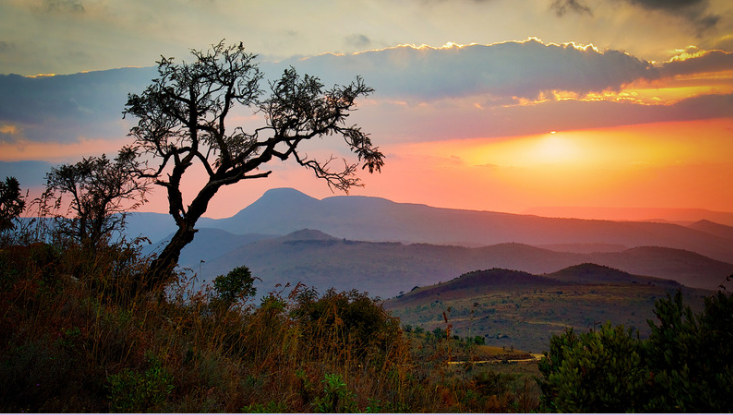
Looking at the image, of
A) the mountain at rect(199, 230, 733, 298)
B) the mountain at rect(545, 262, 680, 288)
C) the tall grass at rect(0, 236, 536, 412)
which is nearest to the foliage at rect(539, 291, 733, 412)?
the tall grass at rect(0, 236, 536, 412)

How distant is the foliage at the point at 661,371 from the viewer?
4785 millimetres

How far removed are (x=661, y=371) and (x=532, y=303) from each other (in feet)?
216

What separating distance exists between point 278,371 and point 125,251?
435 cm

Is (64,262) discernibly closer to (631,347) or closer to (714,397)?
(631,347)

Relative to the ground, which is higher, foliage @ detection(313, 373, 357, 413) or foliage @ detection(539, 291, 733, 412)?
foliage @ detection(539, 291, 733, 412)

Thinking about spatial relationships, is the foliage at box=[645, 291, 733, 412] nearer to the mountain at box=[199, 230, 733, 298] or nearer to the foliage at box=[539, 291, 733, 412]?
the foliage at box=[539, 291, 733, 412]

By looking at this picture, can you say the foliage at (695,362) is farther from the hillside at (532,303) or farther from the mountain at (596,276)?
the mountain at (596,276)

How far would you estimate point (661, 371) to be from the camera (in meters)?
5.17

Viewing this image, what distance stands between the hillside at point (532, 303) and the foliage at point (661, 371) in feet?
125

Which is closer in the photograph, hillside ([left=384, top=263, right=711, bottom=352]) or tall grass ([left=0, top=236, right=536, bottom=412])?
tall grass ([left=0, top=236, right=536, bottom=412])

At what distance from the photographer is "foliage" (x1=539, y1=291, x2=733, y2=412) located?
15.7ft

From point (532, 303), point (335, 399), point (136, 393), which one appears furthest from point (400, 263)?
point (136, 393)

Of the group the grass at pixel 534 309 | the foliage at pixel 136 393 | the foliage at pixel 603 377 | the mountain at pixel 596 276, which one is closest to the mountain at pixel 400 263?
the mountain at pixel 596 276

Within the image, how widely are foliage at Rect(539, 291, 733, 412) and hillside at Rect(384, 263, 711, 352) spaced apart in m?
38.2
